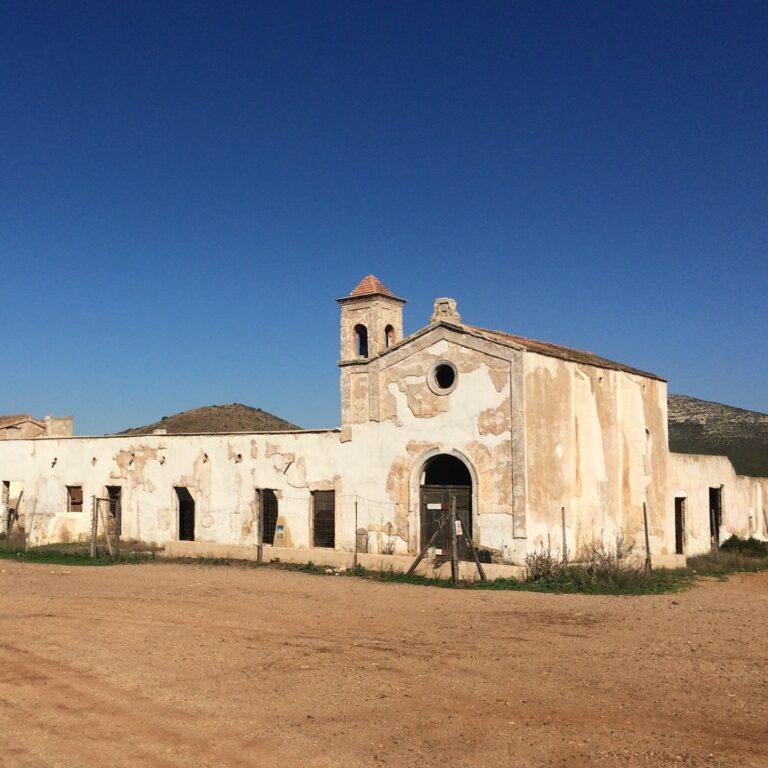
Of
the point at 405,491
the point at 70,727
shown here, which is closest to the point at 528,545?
the point at 405,491

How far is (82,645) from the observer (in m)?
13.1

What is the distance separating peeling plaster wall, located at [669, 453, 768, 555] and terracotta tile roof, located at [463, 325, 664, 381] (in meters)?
2.99

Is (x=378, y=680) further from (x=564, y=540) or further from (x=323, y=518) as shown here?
(x=323, y=518)

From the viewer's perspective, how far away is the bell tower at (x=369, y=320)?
2509cm

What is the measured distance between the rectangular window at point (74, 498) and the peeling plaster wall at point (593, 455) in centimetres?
1651

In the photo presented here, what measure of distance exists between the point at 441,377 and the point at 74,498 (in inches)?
573

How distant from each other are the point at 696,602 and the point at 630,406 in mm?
8854

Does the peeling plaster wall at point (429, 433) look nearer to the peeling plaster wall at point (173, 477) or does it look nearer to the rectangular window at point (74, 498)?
the peeling plaster wall at point (173, 477)

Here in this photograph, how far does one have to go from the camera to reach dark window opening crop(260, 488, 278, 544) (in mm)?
26266

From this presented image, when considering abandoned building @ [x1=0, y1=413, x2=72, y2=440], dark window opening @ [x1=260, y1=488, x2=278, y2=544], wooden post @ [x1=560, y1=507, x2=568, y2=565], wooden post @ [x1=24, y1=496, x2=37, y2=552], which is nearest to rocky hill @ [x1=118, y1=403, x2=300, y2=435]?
abandoned building @ [x1=0, y1=413, x2=72, y2=440]

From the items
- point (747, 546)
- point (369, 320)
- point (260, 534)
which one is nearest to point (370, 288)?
point (369, 320)

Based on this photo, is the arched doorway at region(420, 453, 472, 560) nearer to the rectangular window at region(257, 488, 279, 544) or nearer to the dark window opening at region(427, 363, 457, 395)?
the dark window opening at region(427, 363, 457, 395)

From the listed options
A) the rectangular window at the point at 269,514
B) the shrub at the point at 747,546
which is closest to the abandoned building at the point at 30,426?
the rectangular window at the point at 269,514

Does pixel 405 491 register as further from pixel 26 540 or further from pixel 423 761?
pixel 423 761
